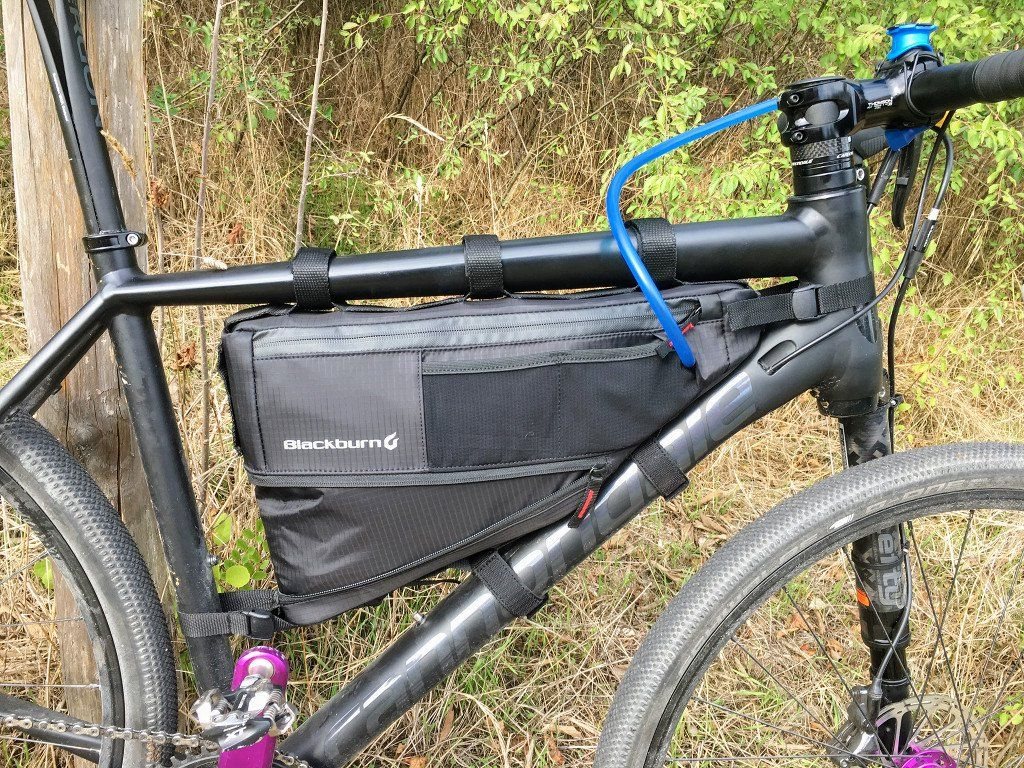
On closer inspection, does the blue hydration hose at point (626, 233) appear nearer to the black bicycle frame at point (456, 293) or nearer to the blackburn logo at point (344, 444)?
A: the black bicycle frame at point (456, 293)

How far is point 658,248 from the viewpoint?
97cm

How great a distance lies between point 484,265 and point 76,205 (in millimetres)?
753

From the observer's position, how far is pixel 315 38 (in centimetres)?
361

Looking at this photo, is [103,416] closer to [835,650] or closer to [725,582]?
[725,582]

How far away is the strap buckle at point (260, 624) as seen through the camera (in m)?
1.12

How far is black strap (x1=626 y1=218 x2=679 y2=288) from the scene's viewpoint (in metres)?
0.97

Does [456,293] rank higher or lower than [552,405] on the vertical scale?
higher

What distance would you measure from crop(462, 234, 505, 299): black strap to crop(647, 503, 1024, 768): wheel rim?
0.85 meters

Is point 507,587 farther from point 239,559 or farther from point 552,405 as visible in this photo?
point 239,559

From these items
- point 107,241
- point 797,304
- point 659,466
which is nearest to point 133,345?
point 107,241

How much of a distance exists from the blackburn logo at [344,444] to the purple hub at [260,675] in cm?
34

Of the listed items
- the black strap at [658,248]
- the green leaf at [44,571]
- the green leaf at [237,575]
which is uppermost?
the black strap at [658,248]

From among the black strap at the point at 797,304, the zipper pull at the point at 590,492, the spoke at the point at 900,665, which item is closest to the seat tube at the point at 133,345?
the zipper pull at the point at 590,492

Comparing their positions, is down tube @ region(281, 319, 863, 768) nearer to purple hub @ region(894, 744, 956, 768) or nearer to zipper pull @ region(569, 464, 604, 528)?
zipper pull @ region(569, 464, 604, 528)
